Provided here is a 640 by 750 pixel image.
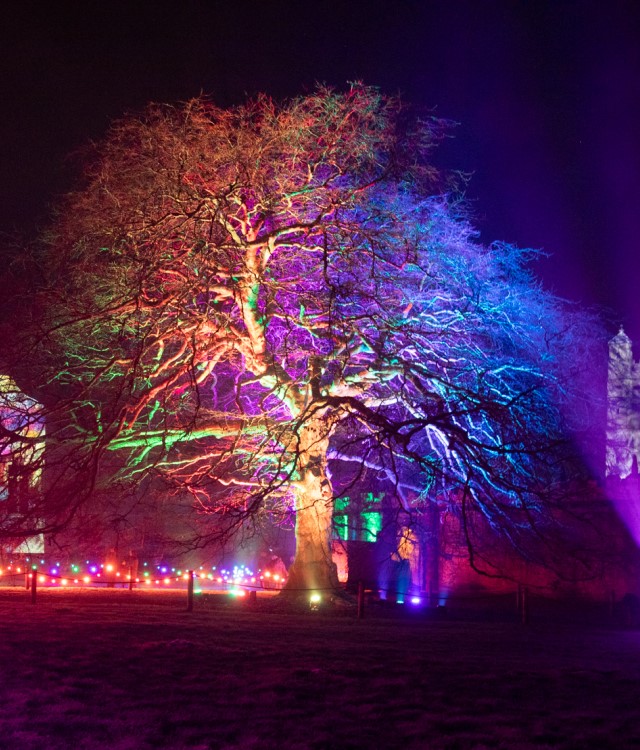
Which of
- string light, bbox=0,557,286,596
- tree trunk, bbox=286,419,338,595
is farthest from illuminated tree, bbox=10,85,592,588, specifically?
string light, bbox=0,557,286,596

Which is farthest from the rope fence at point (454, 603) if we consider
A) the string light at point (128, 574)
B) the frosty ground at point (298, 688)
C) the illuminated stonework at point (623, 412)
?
the illuminated stonework at point (623, 412)

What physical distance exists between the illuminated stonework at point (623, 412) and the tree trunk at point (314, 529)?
18.7 metres

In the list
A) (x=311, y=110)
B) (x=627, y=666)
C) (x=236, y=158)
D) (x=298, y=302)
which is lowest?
(x=627, y=666)

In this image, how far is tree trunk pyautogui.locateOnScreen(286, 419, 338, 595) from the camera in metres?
19.3

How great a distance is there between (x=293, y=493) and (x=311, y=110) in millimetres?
9499

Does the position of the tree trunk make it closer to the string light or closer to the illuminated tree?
the illuminated tree

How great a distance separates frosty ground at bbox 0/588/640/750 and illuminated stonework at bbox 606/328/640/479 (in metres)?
25.4

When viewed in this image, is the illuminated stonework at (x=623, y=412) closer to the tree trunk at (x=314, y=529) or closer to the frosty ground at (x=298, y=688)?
the tree trunk at (x=314, y=529)

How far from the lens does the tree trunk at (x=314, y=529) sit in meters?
19.3

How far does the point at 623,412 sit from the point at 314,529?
83.8 ft

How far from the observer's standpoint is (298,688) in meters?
7.78

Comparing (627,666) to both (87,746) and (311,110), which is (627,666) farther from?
(311,110)

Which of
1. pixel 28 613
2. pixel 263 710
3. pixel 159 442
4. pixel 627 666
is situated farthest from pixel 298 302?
pixel 263 710

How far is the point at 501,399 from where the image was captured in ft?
54.2
